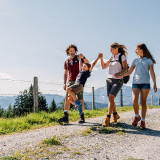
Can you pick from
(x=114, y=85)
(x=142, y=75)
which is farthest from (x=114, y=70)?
(x=142, y=75)

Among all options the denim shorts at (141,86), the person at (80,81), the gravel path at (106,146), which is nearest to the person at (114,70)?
the denim shorts at (141,86)

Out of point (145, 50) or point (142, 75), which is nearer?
point (142, 75)

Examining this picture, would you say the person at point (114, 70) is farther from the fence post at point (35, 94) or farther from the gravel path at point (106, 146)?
the fence post at point (35, 94)

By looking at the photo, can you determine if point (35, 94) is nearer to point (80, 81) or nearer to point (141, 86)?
point (80, 81)

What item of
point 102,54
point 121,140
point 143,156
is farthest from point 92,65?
point 143,156

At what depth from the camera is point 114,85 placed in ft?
16.2

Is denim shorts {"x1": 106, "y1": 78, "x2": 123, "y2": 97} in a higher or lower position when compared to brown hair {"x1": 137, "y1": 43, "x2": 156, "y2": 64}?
lower

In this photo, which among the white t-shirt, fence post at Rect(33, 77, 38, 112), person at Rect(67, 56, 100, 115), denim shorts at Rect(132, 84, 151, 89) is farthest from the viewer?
fence post at Rect(33, 77, 38, 112)

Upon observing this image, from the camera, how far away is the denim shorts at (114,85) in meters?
4.91

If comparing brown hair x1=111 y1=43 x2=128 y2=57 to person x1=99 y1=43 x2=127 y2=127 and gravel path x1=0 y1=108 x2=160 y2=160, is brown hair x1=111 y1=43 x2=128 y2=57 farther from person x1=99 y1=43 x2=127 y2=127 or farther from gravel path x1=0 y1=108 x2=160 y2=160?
gravel path x1=0 y1=108 x2=160 y2=160

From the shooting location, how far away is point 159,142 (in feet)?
12.5

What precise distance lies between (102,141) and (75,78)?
2.34 metres

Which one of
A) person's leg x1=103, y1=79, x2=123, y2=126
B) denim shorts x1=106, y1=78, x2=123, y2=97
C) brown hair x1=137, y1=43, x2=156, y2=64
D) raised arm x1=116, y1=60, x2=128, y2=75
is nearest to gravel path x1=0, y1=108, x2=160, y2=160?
person's leg x1=103, y1=79, x2=123, y2=126

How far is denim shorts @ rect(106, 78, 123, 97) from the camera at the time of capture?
4906 mm
